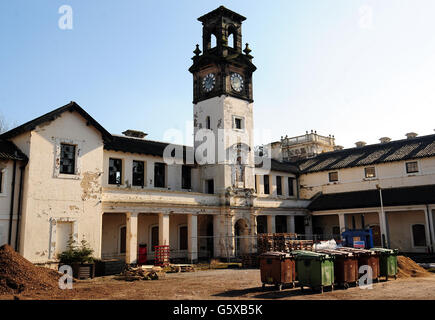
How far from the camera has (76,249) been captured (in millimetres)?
21781

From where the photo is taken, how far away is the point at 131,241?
83.3 feet

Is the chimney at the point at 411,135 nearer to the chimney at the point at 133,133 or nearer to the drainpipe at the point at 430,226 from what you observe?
the drainpipe at the point at 430,226

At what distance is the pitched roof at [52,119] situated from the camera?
69.7ft

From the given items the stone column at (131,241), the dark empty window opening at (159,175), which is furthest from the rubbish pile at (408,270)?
the dark empty window opening at (159,175)

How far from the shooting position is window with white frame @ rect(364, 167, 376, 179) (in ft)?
123

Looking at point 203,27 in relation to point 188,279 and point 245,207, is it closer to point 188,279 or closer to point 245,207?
point 245,207

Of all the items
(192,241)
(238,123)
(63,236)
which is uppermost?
(238,123)

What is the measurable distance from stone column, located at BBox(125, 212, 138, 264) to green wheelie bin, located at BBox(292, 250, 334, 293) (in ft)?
40.5

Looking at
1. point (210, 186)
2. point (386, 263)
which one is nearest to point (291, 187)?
point (210, 186)

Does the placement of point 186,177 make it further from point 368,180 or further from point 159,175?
point 368,180

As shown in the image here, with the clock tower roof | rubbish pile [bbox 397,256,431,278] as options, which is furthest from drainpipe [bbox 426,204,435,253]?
the clock tower roof

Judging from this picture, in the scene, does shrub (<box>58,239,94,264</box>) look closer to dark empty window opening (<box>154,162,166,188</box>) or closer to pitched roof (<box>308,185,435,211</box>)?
dark empty window opening (<box>154,162,166,188</box>)

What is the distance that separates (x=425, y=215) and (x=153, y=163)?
22043 millimetres

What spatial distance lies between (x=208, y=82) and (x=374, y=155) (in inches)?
680
